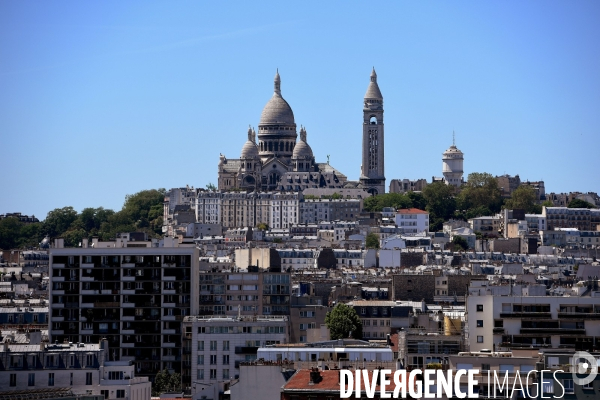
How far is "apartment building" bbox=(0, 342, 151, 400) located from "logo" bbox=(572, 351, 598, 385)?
14.3m

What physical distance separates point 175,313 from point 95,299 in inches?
137

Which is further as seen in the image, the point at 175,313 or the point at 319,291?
the point at 319,291

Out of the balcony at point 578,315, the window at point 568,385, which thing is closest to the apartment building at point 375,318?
the balcony at point 578,315

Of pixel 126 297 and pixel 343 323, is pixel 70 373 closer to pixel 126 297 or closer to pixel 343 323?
pixel 126 297

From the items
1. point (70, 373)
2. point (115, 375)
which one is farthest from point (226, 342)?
point (70, 373)

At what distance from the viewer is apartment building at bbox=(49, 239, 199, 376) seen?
86625 millimetres

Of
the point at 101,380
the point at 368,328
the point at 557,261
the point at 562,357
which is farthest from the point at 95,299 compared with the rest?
the point at 557,261

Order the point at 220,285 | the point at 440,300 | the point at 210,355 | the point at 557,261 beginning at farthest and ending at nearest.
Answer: the point at 557,261
the point at 440,300
the point at 220,285
the point at 210,355

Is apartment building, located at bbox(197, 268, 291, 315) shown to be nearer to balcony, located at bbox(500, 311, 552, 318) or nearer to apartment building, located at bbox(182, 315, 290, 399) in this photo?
apartment building, located at bbox(182, 315, 290, 399)

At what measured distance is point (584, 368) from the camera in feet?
176

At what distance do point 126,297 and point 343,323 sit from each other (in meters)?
8.86

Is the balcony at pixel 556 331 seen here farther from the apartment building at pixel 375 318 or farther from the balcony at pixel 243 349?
the apartment building at pixel 375 318

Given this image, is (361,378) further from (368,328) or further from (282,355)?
(368,328)

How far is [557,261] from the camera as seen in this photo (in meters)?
173
